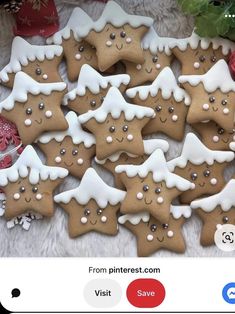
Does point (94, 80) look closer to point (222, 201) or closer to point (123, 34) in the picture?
point (123, 34)

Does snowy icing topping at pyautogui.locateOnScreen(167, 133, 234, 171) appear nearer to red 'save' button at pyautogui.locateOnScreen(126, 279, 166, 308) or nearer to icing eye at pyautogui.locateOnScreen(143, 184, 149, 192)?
icing eye at pyautogui.locateOnScreen(143, 184, 149, 192)

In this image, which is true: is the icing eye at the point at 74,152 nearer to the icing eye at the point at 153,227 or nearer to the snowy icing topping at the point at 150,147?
the snowy icing topping at the point at 150,147

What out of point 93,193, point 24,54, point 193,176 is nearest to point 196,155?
point 193,176

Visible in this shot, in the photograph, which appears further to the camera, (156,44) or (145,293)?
(156,44)

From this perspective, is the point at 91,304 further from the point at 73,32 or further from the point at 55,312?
the point at 73,32

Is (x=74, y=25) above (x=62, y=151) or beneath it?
above

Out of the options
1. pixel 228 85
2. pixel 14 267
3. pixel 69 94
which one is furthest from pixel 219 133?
pixel 14 267
